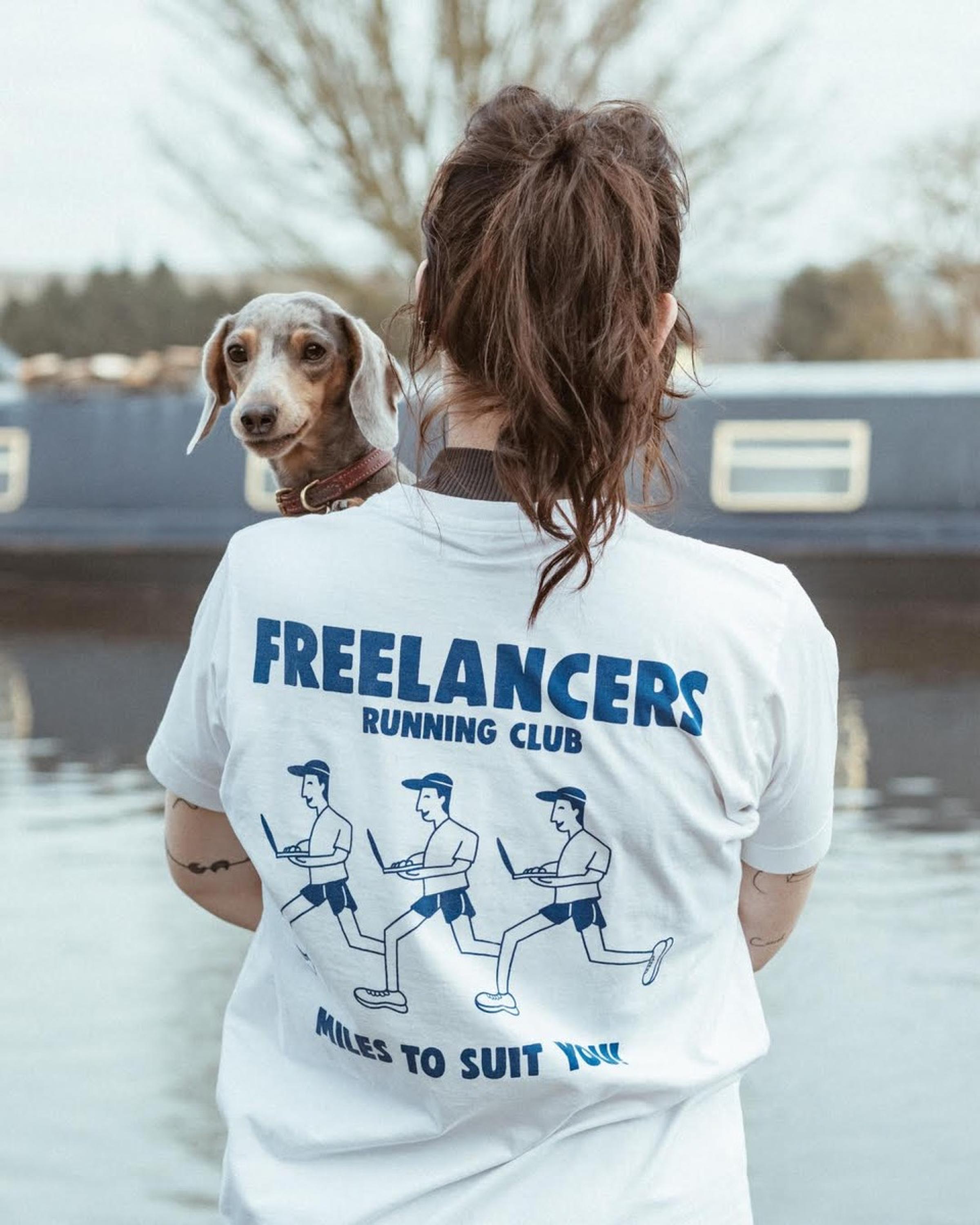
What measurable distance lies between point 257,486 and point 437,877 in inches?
475

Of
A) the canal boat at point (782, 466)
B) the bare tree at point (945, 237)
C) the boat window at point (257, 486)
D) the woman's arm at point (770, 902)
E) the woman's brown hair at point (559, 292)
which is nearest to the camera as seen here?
the woman's brown hair at point (559, 292)

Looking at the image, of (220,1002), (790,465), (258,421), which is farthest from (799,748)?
(790,465)

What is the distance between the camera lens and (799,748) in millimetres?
1382

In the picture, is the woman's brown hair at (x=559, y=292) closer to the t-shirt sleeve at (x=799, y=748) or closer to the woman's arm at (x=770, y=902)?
the t-shirt sleeve at (x=799, y=748)

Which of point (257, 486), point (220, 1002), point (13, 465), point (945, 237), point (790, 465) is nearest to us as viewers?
point (220, 1002)

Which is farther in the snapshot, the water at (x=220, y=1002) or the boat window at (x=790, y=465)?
the boat window at (x=790, y=465)

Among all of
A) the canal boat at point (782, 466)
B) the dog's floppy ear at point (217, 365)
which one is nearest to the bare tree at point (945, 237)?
the canal boat at point (782, 466)

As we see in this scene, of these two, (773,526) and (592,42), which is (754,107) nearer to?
(592,42)

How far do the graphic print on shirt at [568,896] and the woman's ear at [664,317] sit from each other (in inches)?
13.4

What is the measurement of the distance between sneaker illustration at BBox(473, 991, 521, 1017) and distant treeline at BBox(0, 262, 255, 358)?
2590 cm

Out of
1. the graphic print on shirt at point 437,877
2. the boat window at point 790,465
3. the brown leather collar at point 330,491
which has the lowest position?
the boat window at point 790,465

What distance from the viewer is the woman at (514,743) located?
1289 millimetres

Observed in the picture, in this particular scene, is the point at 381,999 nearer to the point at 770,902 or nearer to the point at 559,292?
the point at 770,902

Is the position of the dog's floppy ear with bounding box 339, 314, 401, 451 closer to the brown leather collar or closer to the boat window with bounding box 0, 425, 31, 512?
the brown leather collar
